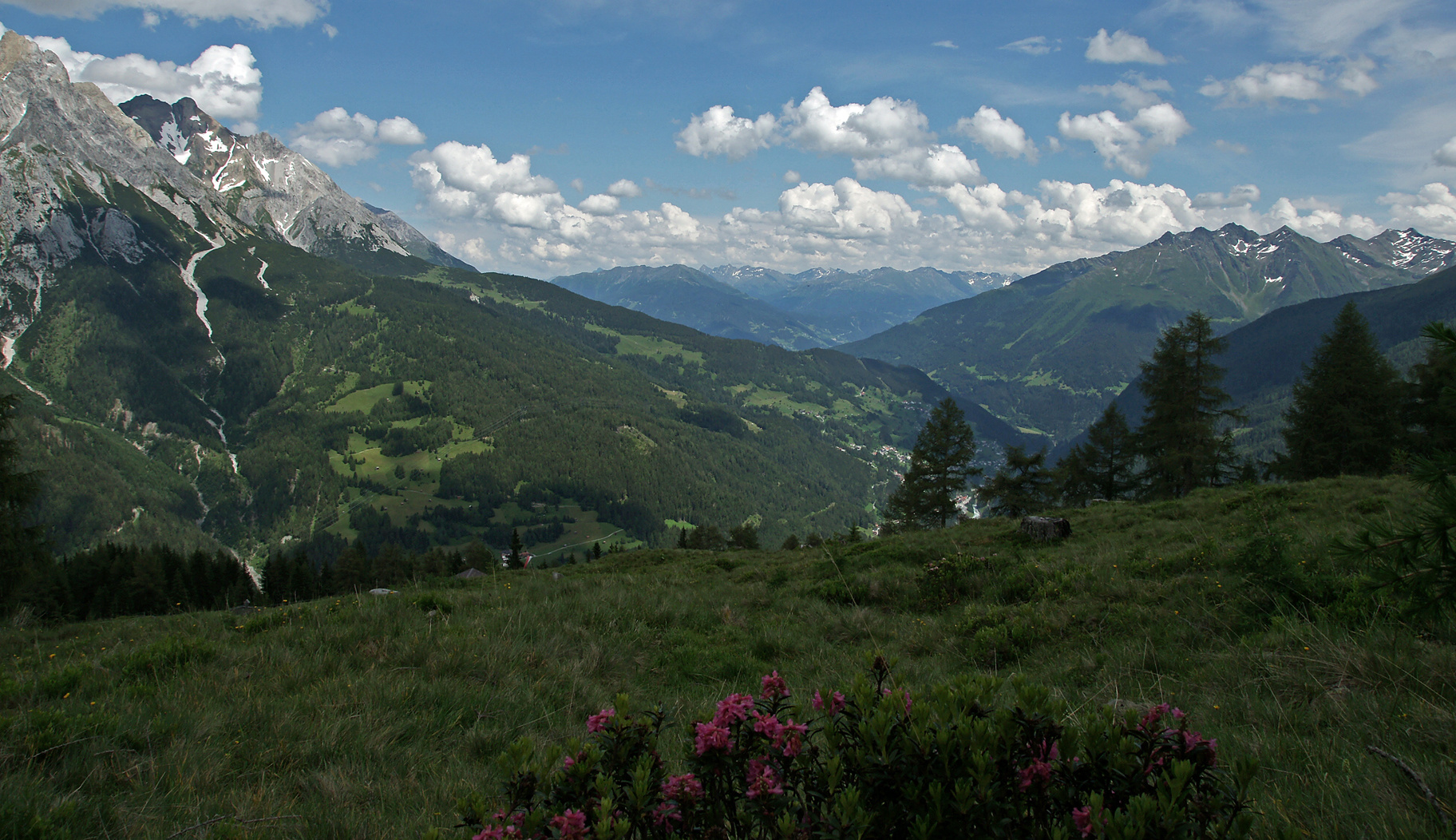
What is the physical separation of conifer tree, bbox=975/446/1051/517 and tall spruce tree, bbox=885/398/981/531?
1729mm

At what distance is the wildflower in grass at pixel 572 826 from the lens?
5.72ft

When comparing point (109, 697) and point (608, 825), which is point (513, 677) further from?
point (608, 825)

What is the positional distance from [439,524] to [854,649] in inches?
7794

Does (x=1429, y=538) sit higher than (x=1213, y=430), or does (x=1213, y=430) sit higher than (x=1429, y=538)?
(x=1429, y=538)

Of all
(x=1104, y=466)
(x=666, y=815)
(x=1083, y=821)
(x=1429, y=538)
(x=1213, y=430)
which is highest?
(x=1429, y=538)

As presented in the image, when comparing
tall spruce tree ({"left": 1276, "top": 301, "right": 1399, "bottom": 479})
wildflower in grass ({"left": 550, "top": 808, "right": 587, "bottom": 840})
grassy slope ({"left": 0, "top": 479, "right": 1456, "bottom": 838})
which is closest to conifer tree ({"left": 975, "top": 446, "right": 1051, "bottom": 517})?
tall spruce tree ({"left": 1276, "top": 301, "right": 1399, "bottom": 479})

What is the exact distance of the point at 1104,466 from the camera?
140 ft

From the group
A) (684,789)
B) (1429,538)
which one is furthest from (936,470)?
(684,789)

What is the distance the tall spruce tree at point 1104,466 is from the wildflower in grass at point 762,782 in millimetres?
46574

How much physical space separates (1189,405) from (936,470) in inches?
582

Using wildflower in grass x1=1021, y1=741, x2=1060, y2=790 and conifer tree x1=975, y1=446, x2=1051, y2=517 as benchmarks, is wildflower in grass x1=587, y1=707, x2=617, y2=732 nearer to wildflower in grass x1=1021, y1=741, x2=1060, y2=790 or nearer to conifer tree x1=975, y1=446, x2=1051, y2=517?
wildflower in grass x1=1021, y1=741, x2=1060, y2=790

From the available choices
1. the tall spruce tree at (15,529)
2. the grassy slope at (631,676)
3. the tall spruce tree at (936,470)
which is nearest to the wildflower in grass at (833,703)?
the grassy slope at (631,676)

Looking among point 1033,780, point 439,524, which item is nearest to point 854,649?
point 1033,780

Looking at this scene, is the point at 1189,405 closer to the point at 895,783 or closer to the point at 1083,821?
the point at 1083,821
